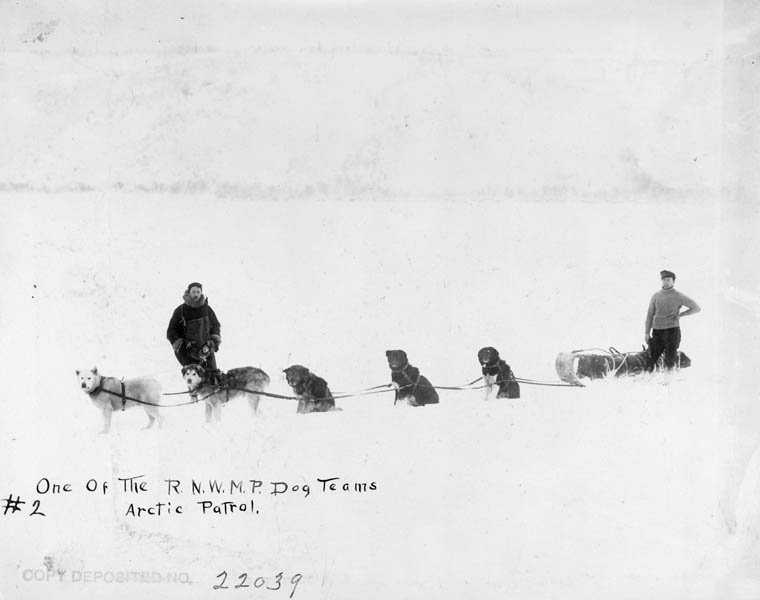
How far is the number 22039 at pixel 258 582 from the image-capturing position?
64.9 inches

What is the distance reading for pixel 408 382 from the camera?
5.40 ft

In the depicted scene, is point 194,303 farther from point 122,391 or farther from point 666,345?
point 666,345

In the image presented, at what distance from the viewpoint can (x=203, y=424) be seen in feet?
5.40

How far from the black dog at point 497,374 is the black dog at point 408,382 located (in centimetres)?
12

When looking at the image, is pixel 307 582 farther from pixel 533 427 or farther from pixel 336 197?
pixel 336 197

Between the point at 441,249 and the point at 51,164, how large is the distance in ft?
2.76

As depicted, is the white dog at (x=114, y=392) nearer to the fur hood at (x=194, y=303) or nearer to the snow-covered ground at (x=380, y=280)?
the snow-covered ground at (x=380, y=280)

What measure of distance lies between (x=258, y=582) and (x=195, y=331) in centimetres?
55

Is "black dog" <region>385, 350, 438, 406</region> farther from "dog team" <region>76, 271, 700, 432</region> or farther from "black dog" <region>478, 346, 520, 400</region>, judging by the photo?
"black dog" <region>478, 346, 520, 400</region>

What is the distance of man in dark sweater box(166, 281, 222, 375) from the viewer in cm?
164

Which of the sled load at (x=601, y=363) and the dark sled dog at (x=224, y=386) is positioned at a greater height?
the sled load at (x=601, y=363)

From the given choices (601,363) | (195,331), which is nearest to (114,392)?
(195,331)

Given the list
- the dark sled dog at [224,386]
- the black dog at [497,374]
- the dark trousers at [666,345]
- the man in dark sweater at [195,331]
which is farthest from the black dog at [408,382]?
the dark trousers at [666,345]
